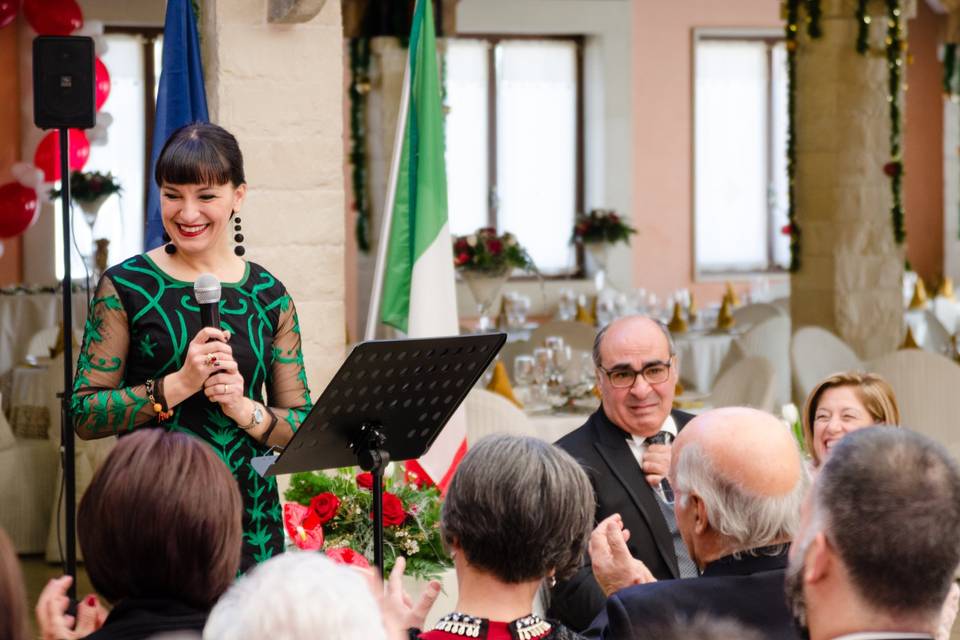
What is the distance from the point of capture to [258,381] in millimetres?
3121

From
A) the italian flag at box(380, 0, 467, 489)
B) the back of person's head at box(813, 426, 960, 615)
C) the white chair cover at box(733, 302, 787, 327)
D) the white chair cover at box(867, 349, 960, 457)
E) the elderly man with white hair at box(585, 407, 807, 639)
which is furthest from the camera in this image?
the white chair cover at box(733, 302, 787, 327)

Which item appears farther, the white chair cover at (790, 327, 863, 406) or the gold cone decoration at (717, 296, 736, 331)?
the gold cone decoration at (717, 296, 736, 331)

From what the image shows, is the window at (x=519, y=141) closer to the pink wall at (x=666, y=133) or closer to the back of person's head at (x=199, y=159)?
the pink wall at (x=666, y=133)

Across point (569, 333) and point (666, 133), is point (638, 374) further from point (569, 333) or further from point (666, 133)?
point (666, 133)

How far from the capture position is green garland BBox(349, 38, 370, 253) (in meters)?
9.55

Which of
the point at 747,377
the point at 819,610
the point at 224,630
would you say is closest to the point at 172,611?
the point at 224,630

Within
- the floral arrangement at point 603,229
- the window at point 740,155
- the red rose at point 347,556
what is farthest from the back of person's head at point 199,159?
the window at point 740,155

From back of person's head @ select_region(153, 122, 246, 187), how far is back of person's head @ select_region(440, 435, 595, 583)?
3.33 feet

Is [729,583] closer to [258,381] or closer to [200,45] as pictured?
[258,381]

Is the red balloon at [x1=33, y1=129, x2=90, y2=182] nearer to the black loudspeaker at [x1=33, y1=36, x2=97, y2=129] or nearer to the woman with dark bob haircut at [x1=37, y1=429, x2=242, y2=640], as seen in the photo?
the black loudspeaker at [x1=33, y1=36, x2=97, y2=129]

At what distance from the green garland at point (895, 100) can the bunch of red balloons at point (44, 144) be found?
4.57 metres

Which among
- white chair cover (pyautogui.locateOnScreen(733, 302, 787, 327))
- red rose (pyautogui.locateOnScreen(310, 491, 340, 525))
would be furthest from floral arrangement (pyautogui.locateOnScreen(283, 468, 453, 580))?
white chair cover (pyautogui.locateOnScreen(733, 302, 787, 327))

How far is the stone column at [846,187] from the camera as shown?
325 inches

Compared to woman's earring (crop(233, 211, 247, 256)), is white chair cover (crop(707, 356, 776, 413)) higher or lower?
lower
